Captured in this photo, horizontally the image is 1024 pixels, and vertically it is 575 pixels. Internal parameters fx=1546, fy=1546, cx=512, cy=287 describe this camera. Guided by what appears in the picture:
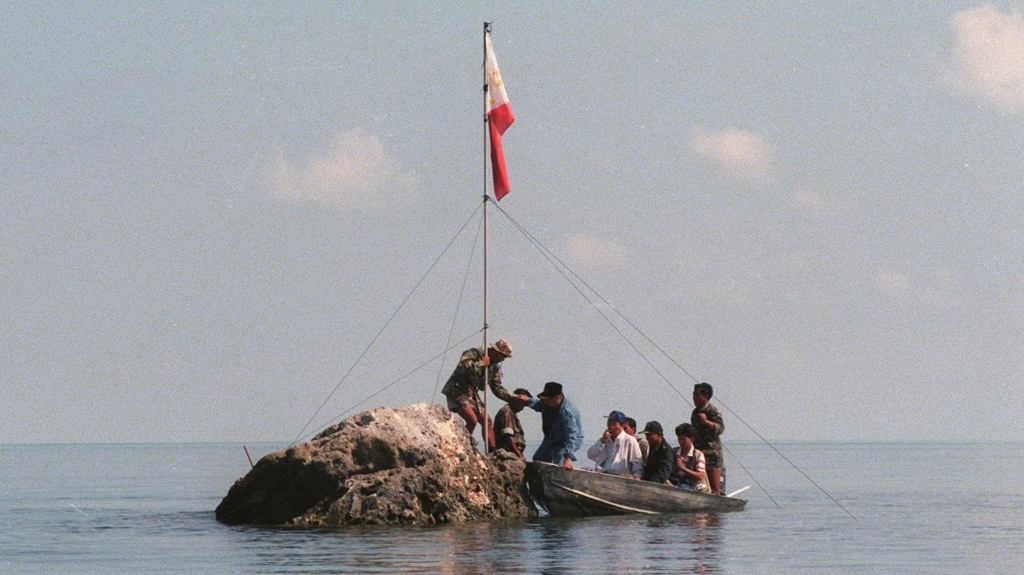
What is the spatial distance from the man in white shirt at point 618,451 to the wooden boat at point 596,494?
0.40 m

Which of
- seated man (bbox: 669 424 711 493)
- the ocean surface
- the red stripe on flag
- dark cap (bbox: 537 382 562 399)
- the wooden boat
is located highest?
the red stripe on flag

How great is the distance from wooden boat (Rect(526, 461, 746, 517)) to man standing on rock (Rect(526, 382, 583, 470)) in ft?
1.02

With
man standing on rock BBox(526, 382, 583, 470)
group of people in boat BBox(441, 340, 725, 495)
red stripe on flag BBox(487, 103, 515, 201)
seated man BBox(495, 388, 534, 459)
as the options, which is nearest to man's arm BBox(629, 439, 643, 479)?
group of people in boat BBox(441, 340, 725, 495)

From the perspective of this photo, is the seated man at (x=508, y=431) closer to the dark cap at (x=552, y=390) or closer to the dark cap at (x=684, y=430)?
the dark cap at (x=552, y=390)

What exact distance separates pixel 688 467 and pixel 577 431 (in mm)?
2355

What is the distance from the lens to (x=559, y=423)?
24578mm

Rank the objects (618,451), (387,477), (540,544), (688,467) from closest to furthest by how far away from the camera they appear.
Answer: (540,544), (387,477), (618,451), (688,467)

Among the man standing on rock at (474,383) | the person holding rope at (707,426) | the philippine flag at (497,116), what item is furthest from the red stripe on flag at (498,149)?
the person holding rope at (707,426)

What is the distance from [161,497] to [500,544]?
2264 centimetres

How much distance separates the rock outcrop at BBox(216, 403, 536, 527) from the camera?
23.4m

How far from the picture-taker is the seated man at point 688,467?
2552cm

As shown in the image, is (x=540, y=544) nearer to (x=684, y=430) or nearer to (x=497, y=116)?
(x=684, y=430)

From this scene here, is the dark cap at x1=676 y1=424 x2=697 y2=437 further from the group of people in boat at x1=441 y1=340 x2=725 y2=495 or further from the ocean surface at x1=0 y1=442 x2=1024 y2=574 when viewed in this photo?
the ocean surface at x1=0 y1=442 x2=1024 y2=574

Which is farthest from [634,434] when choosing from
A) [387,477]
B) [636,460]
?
[387,477]
